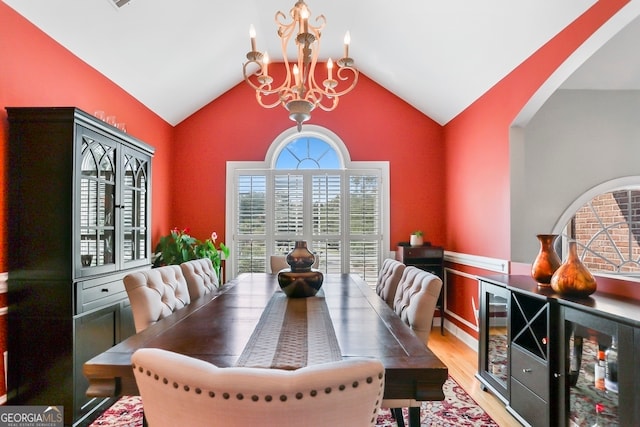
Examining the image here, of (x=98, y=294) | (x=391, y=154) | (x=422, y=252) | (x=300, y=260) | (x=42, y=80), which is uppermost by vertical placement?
(x=42, y=80)

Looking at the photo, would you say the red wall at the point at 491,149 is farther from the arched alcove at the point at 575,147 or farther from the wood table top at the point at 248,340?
the wood table top at the point at 248,340

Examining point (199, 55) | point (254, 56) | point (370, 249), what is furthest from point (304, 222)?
point (254, 56)

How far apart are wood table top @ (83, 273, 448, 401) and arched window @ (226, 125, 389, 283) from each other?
7.77ft

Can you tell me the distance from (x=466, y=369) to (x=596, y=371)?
157 cm

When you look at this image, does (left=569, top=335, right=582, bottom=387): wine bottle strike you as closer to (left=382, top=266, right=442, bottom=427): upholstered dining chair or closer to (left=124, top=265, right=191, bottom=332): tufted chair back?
(left=382, top=266, right=442, bottom=427): upholstered dining chair

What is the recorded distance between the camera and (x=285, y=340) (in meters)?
1.48

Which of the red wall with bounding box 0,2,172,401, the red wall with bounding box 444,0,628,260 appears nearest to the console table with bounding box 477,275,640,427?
the red wall with bounding box 444,0,628,260

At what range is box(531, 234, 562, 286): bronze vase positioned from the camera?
2.37 m

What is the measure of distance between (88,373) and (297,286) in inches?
48.6

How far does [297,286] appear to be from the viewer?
2.29 metres

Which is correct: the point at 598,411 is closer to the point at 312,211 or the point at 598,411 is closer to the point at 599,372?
the point at 599,372

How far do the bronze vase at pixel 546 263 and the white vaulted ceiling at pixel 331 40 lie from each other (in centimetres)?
142

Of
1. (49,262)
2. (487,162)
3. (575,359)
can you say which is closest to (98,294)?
(49,262)

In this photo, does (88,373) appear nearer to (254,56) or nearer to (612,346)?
(254,56)
